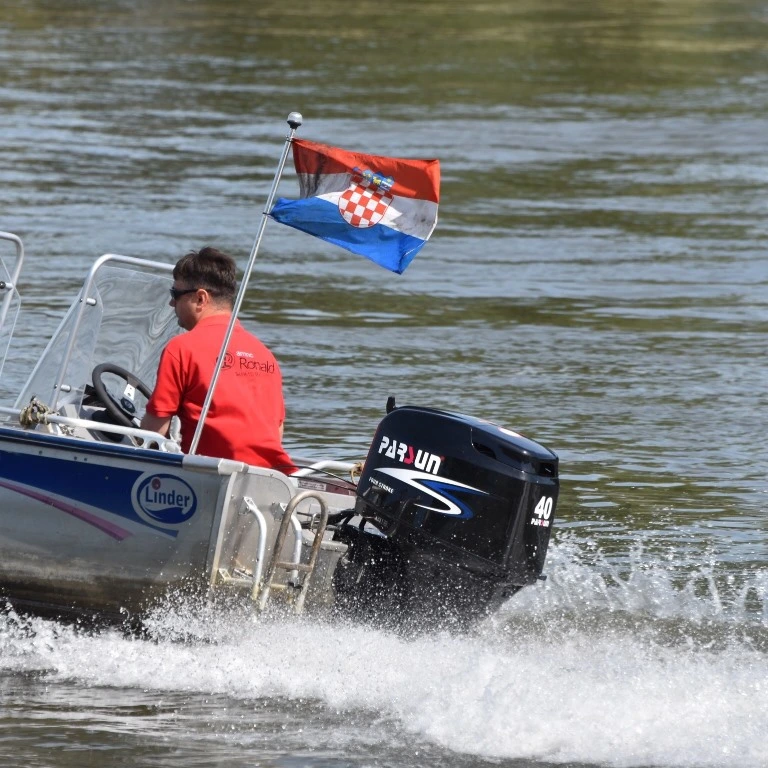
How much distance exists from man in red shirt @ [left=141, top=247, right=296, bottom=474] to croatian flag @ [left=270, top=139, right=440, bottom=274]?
1.28 ft

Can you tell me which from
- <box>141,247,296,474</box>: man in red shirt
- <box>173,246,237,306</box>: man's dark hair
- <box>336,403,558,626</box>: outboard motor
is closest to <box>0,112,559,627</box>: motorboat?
<box>336,403,558,626</box>: outboard motor

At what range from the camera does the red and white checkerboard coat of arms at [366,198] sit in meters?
6.47

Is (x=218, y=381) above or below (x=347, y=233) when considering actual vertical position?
below

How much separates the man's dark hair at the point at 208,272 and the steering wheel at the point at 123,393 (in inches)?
24.5

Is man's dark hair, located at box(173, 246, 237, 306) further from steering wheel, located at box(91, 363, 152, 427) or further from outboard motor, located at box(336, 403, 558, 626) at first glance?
outboard motor, located at box(336, 403, 558, 626)

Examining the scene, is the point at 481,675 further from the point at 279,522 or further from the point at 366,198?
the point at 366,198

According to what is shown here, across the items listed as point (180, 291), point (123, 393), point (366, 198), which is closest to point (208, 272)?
point (180, 291)

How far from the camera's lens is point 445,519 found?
604 centimetres

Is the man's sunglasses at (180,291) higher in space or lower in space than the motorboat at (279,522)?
higher

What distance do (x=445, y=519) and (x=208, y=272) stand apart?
4.46ft

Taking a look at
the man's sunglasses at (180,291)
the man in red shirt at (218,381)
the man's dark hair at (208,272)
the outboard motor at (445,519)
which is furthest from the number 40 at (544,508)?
the man's sunglasses at (180,291)

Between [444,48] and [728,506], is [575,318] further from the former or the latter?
[444,48]

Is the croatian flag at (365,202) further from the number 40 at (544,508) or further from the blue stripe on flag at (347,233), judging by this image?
the number 40 at (544,508)

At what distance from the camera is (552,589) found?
741cm
